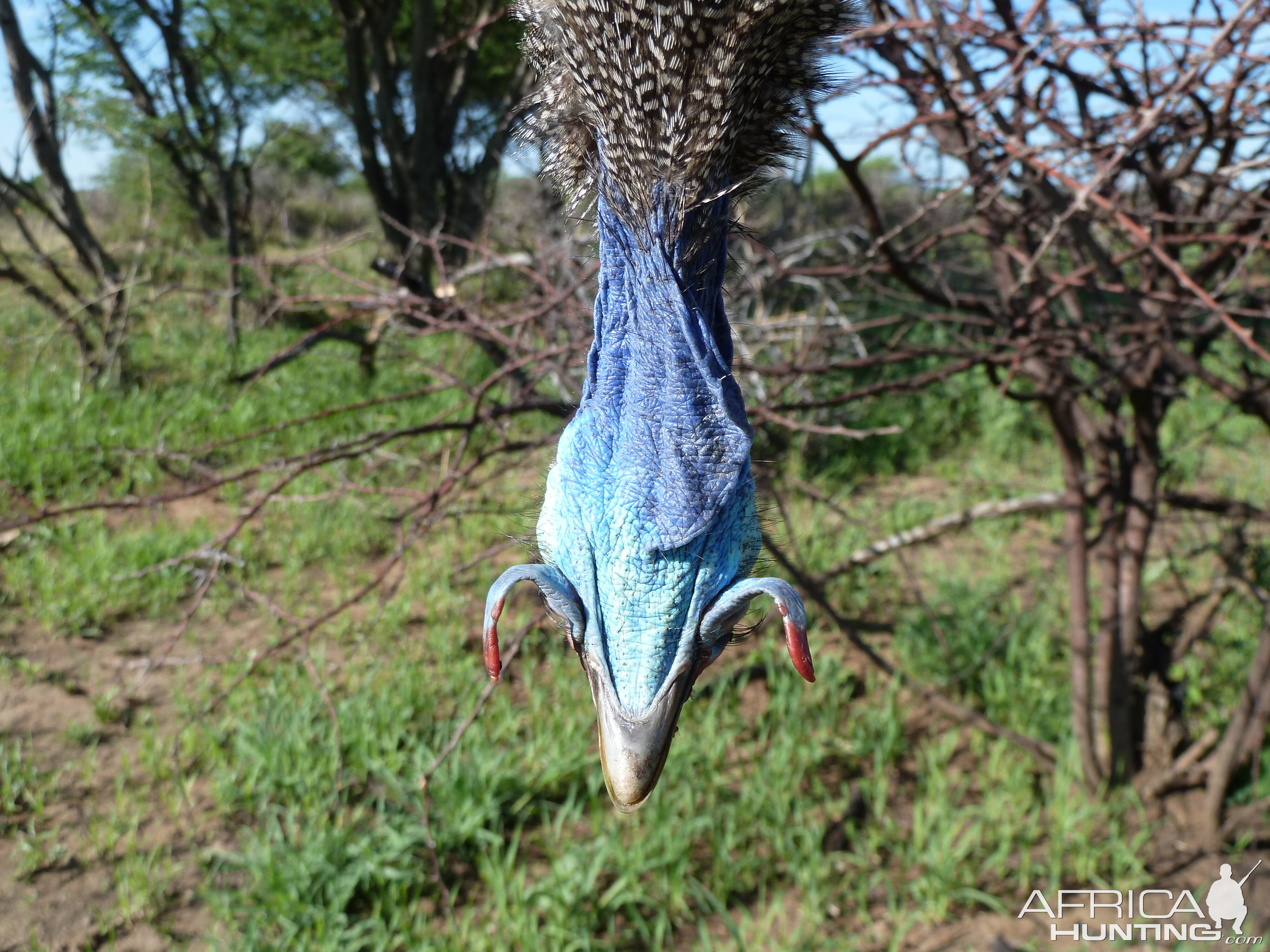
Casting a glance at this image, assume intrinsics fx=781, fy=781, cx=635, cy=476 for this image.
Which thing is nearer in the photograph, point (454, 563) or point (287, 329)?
point (454, 563)

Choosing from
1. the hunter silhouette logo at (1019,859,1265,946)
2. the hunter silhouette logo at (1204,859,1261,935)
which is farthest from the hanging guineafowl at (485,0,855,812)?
the hunter silhouette logo at (1204,859,1261,935)

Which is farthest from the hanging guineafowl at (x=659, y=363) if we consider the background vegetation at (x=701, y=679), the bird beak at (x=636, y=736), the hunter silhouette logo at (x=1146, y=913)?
the hunter silhouette logo at (x=1146, y=913)

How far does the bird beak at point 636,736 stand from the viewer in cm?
78

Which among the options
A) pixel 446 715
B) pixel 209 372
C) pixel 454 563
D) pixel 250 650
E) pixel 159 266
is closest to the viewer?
pixel 446 715

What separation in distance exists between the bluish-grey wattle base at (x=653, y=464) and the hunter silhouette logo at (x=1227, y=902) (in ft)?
9.61

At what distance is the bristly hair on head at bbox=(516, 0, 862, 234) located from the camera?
0.87 metres

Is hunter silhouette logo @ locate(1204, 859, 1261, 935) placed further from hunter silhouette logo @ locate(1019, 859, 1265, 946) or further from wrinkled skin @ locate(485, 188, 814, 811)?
wrinkled skin @ locate(485, 188, 814, 811)

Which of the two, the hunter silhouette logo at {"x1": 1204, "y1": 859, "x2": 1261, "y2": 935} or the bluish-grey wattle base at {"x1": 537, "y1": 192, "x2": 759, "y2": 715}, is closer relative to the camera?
the bluish-grey wattle base at {"x1": 537, "y1": 192, "x2": 759, "y2": 715}

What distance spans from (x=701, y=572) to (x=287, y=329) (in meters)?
7.66

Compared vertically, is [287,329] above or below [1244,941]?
above

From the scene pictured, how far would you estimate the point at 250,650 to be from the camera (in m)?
3.77

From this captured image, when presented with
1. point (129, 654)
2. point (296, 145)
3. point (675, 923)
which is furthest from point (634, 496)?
point (296, 145)

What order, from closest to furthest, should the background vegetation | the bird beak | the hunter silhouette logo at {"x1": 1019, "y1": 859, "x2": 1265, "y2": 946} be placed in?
the bird beak
the background vegetation
the hunter silhouette logo at {"x1": 1019, "y1": 859, "x2": 1265, "y2": 946}

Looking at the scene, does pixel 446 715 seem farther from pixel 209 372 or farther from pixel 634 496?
pixel 209 372
